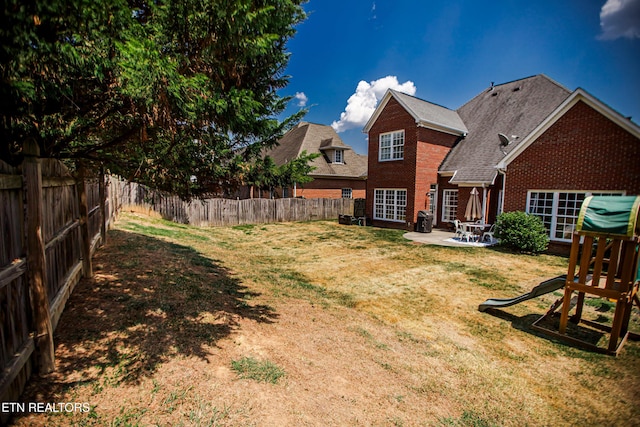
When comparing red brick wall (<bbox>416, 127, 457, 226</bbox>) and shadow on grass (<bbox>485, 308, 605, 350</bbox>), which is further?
red brick wall (<bbox>416, 127, 457, 226</bbox>)

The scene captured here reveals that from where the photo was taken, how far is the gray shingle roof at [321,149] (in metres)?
26.7

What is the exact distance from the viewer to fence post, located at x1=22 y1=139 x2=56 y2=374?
301 centimetres

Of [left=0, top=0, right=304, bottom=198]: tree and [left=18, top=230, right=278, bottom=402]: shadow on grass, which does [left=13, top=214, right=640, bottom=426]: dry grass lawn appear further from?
[left=0, top=0, right=304, bottom=198]: tree

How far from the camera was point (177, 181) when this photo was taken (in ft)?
15.3

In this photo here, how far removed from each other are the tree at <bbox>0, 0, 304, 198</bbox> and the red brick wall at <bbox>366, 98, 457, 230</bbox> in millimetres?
13092

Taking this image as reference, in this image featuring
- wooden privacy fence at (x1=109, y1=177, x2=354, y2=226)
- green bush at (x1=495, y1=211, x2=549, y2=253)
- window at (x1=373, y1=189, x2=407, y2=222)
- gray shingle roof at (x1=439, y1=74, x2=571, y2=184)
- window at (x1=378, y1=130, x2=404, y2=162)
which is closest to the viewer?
green bush at (x1=495, y1=211, x2=549, y2=253)

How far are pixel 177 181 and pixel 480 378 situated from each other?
5562 millimetres

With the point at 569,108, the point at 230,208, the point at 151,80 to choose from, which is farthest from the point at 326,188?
the point at 151,80

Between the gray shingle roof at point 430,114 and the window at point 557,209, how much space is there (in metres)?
6.99

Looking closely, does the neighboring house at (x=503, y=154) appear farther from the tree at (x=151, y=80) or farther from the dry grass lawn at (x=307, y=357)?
the tree at (x=151, y=80)

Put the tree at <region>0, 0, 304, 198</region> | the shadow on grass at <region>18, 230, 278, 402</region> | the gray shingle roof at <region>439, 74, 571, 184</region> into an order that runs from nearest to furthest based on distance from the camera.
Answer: the tree at <region>0, 0, 304, 198</region>, the shadow on grass at <region>18, 230, 278, 402</region>, the gray shingle roof at <region>439, 74, 571, 184</region>

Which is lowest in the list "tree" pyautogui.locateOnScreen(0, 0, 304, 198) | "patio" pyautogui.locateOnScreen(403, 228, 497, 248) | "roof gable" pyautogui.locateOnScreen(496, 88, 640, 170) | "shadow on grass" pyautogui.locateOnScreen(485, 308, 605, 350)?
"shadow on grass" pyautogui.locateOnScreen(485, 308, 605, 350)

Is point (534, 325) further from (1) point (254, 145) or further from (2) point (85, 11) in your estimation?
(2) point (85, 11)

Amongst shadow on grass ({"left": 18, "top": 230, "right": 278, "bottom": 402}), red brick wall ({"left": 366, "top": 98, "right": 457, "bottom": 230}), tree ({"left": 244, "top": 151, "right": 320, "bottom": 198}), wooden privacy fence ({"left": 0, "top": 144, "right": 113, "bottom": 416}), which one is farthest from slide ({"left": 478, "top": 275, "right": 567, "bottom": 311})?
red brick wall ({"left": 366, "top": 98, "right": 457, "bottom": 230})
